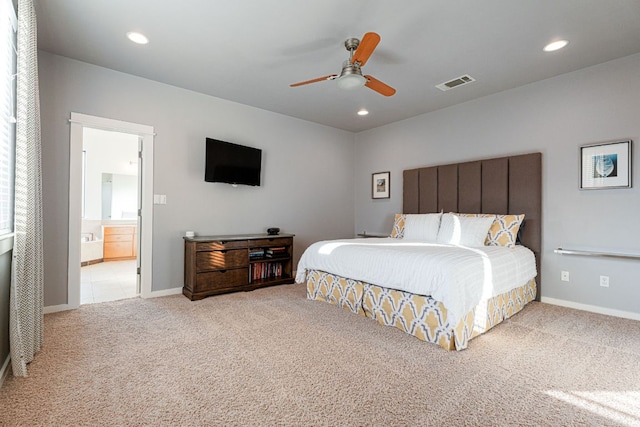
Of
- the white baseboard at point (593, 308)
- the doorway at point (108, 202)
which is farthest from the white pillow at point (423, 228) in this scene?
the doorway at point (108, 202)

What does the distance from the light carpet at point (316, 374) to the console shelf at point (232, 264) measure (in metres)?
0.75

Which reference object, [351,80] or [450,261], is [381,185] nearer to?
[351,80]

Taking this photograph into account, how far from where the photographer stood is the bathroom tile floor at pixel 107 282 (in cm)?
383

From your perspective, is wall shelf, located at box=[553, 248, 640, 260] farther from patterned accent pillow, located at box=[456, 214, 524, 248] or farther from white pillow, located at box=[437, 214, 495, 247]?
white pillow, located at box=[437, 214, 495, 247]

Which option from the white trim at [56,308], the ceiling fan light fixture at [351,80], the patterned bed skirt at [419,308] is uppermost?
the ceiling fan light fixture at [351,80]

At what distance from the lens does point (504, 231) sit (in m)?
3.55

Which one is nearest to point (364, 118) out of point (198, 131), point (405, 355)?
point (198, 131)

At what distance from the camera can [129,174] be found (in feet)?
24.7

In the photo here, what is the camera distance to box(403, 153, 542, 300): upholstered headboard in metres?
3.64

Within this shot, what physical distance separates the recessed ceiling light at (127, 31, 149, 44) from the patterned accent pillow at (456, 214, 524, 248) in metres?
4.18

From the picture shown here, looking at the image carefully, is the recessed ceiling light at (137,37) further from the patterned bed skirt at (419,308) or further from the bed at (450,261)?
the patterned bed skirt at (419,308)

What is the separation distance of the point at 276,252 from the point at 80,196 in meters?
2.40

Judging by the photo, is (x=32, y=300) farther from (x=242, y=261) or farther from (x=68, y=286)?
(x=242, y=261)

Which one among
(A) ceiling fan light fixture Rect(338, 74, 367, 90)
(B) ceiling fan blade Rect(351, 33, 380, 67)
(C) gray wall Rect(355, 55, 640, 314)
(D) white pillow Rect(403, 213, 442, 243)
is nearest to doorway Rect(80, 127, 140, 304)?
(D) white pillow Rect(403, 213, 442, 243)
